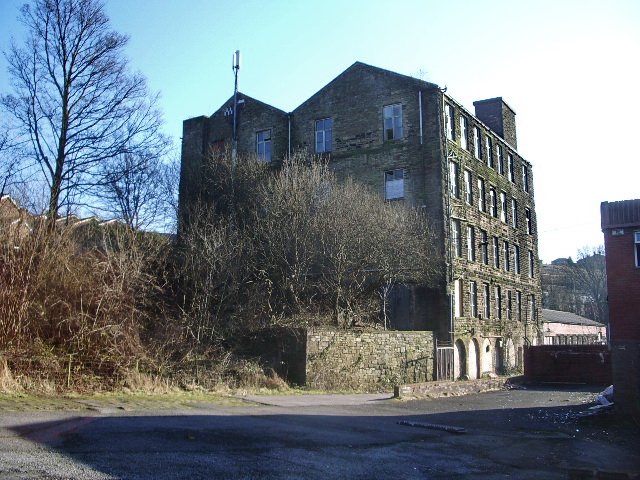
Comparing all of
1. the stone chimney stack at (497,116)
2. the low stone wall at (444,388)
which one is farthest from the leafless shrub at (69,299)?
the stone chimney stack at (497,116)

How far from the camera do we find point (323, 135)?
31.0 meters

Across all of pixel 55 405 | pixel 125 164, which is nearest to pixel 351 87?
pixel 125 164

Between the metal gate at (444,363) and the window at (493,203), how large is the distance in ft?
36.3

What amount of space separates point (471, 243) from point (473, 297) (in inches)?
113

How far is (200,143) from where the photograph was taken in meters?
33.8

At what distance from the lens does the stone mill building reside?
27.3 metres

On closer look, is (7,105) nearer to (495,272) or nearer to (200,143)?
(200,143)

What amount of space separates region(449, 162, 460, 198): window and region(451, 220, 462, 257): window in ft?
4.77

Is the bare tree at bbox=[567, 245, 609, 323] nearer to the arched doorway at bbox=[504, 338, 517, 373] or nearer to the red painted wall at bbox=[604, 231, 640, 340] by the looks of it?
the arched doorway at bbox=[504, 338, 517, 373]

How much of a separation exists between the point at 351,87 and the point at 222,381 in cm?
1843

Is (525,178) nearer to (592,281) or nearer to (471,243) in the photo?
(471,243)

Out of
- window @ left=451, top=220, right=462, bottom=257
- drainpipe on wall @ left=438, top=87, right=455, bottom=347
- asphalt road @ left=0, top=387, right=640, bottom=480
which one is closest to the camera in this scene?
asphalt road @ left=0, top=387, right=640, bottom=480

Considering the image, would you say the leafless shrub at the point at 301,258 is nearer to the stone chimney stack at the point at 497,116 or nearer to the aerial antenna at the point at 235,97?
the aerial antenna at the point at 235,97

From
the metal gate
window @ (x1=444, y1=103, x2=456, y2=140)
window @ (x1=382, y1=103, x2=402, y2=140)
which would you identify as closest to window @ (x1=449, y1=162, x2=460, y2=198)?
window @ (x1=444, y1=103, x2=456, y2=140)
